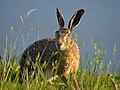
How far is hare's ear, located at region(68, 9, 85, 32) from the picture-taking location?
6.80 m

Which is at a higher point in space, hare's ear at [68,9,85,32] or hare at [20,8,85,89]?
hare's ear at [68,9,85,32]

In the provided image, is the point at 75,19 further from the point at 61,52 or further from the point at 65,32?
the point at 61,52

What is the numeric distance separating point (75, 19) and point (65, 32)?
48 cm

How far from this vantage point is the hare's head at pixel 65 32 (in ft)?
20.5

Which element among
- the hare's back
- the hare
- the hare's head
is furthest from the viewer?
the hare's back

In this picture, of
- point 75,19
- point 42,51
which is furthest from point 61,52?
point 75,19

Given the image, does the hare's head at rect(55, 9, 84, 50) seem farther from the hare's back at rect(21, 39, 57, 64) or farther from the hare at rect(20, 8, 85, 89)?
the hare's back at rect(21, 39, 57, 64)

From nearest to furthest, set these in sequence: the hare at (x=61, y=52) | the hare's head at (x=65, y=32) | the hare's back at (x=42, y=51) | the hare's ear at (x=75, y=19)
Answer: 1. the hare's head at (x=65, y=32)
2. the hare at (x=61, y=52)
3. the hare's ear at (x=75, y=19)
4. the hare's back at (x=42, y=51)

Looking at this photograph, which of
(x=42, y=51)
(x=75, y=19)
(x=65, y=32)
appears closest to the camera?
(x=65, y=32)

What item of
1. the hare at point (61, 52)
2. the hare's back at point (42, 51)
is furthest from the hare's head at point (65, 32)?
the hare's back at point (42, 51)

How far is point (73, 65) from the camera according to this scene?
7398 millimetres

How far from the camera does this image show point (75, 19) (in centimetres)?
698

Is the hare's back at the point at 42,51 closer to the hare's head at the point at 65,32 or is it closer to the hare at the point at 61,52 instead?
the hare at the point at 61,52

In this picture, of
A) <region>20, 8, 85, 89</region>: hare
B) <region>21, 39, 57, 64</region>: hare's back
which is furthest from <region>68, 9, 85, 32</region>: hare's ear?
<region>21, 39, 57, 64</region>: hare's back
